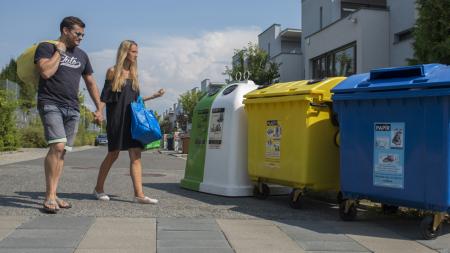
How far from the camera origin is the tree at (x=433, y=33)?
8141 mm

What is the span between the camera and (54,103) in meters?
5.49

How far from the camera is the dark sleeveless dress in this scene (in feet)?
20.8

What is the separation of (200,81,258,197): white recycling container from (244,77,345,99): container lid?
1.61 feet

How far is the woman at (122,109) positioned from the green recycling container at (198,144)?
1600 mm

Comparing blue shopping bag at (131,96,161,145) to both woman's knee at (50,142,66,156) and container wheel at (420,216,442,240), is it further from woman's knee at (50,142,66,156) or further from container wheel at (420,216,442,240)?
container wheel at (420,216,442,240)

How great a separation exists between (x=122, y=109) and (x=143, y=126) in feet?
1.16

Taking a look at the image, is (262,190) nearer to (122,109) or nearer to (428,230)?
(122,109)

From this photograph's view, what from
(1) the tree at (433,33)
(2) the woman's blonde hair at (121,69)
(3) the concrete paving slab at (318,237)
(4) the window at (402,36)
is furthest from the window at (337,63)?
(3) the concrete paving slab at (318,237)

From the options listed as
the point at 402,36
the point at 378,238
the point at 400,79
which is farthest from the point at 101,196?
the point at 402,36

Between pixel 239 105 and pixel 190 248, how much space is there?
345cm

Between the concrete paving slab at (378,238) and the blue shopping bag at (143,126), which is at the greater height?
the blue shopping bag at (143,126)

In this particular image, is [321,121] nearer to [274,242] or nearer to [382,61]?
[274,242]

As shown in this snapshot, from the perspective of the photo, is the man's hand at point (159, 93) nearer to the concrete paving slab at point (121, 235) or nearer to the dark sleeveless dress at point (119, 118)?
the dark sleeveless dress at point (119, 118)

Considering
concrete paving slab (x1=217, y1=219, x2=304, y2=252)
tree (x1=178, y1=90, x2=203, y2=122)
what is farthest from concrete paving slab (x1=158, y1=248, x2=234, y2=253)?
tree (x1=178, y1=90, x2=203, y2=122)
